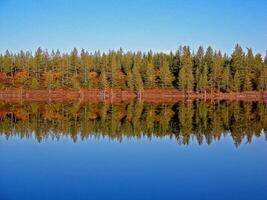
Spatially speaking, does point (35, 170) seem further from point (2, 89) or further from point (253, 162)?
point (2, 89)

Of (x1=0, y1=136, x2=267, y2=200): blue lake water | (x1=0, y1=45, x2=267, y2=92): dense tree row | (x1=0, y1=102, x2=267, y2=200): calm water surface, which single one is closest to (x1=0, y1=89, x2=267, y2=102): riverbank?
(x1=0, y1=45, x2=267, y2=92): dense tree row

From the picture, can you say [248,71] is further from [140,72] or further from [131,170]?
[131,170]

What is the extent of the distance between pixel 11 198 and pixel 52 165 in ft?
24.9

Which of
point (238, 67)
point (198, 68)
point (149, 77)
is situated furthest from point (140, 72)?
point (238, 67)

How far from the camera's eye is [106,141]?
37.4 meters

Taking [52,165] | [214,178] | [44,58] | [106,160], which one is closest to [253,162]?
[214,178]

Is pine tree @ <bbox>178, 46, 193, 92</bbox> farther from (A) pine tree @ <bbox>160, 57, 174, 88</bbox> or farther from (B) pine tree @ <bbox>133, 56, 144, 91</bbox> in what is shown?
(B) pine tree @ <bbox>133, 56, 144, 91</bbox>

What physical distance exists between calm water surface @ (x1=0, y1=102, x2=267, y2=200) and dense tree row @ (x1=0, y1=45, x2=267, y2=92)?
271 ft

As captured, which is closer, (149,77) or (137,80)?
(137,80)

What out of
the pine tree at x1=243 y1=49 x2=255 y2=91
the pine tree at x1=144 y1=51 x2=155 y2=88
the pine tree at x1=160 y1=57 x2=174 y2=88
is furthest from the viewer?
the pine tree at x1=144 y1=51 x2=155 y2=88

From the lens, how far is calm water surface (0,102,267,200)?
20.5m

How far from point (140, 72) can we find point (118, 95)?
45.4 ft

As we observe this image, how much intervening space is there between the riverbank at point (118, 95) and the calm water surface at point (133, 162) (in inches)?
3164

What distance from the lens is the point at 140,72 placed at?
143 metres
